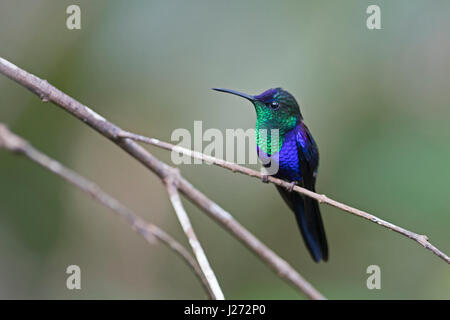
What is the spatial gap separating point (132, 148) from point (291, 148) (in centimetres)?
91

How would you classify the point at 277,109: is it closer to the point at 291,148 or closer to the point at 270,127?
the point at 270,127

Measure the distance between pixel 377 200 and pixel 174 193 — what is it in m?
2.12

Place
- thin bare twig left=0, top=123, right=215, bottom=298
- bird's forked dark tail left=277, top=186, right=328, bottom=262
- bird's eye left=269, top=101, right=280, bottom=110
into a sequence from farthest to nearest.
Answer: bird's forked dark tail left=277, top=186, right=328, bottom=262 < bird's eye left=269, top=101, right=280, bottom=110 < thin bare twig left=0, top=123, right=215, bottom=298

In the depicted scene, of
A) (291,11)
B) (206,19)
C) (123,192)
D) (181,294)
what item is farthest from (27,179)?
(291,11)

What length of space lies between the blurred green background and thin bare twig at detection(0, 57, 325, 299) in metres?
1.24

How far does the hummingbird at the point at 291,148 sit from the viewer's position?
7.58 ft

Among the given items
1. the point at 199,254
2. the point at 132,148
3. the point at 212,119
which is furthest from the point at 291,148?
the point at 212,119

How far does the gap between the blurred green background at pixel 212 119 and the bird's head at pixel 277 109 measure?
38.4 inches

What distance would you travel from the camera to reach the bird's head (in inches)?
90.1

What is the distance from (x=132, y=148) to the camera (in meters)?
1.85

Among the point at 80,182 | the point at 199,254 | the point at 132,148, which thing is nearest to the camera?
→ the point at 80,182

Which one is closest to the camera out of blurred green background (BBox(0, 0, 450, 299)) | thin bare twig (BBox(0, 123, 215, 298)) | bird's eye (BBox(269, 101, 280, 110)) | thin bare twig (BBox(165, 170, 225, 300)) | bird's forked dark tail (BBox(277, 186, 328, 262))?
thin bare twig (BBox(0, 123, 215, 298))

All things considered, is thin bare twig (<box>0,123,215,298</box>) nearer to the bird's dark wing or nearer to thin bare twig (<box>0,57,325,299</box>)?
thin bare twig (<box>0,57,325,299</box>)

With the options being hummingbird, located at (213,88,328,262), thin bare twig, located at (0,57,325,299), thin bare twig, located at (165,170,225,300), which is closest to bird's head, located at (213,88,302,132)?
hummingbird, located at (213,88,328,262)
